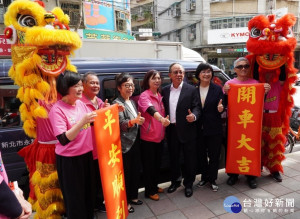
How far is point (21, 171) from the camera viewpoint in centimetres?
264

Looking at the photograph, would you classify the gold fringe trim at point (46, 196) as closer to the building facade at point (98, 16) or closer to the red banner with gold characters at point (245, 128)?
the red banner with gold characters at point (245, 128)

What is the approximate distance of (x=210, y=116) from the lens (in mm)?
2893

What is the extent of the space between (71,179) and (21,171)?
3.25 feet

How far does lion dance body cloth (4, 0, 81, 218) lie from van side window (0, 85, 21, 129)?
483 millimetres

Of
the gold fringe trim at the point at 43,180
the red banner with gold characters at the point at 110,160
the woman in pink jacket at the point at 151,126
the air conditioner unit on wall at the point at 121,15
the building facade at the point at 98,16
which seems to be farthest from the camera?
the air conditioner unit on wall at the point at 121,15

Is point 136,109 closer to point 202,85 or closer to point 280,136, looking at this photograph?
point 202,85

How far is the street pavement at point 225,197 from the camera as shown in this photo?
2.59m

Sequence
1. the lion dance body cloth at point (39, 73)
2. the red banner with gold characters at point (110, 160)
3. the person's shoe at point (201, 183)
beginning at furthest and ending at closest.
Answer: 1. the person's shoe at point (201, 183)
2. the lion dance body cloth at point (39, 73)
3. the red banner with gold characters at point (110, 160)

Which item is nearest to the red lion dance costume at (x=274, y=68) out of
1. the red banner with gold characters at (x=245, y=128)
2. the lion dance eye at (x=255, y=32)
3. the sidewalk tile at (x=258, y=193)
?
the lion dance eye at (x=255, y=32)

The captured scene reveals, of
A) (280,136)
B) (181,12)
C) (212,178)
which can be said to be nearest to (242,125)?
(280,136)

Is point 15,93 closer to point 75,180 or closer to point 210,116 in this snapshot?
point 75,180

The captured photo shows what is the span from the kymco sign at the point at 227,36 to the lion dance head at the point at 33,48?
62.0ft

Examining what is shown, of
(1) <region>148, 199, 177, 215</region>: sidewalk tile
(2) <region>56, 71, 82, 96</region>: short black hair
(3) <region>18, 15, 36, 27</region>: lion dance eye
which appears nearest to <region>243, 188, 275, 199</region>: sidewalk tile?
(1) <region>148, 199, 177, 215</region>: sidewalk tile

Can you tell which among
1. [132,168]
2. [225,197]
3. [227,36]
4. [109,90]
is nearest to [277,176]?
[225,197]
